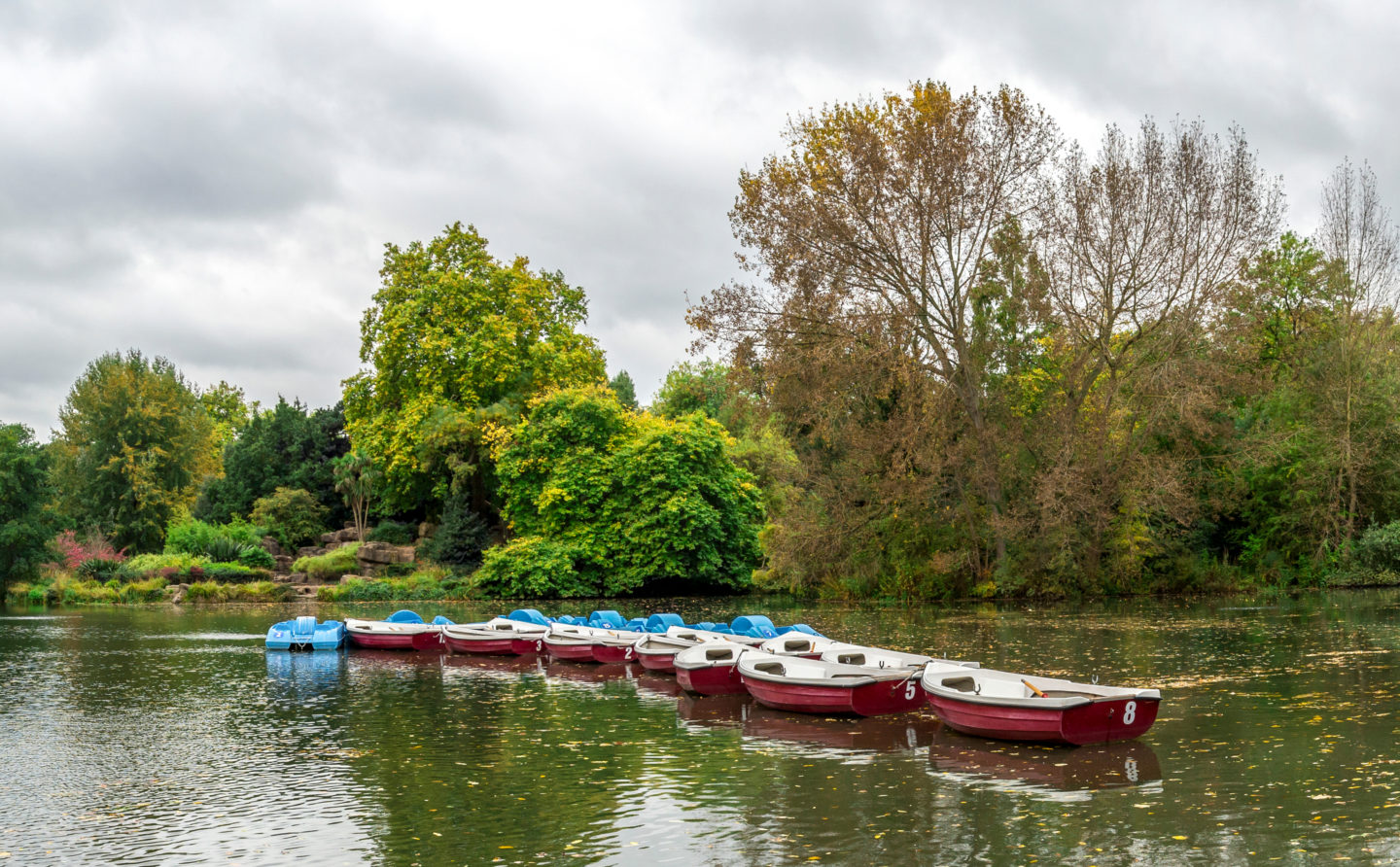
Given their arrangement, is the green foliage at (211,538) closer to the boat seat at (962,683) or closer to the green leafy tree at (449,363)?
the green leafy tree at (449,363)

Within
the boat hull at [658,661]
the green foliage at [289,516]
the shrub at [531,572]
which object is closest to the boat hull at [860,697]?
the boat hull at [658,661]

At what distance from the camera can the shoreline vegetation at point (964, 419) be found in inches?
1518

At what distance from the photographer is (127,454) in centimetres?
6419

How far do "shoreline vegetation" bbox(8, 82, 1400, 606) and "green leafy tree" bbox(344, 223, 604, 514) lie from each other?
1.01 feet

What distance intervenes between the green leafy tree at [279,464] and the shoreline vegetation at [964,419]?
10191 mm

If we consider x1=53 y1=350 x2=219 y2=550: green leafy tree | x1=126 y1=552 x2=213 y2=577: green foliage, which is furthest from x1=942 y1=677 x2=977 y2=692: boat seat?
x1=53 y1=350 x2=219 y2=550: green leafy tree

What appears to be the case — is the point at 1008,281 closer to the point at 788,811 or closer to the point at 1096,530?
the point at 1096,530

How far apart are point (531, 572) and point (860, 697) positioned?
31686 mm

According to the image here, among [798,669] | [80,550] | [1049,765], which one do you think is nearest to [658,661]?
[798,669]

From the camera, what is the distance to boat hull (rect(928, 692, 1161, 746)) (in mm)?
13719

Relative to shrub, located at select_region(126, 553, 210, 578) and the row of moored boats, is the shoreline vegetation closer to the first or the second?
shrub, located at select_region(126, 553, 210, 578)

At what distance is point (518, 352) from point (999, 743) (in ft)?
136

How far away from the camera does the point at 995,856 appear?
9.56 metres

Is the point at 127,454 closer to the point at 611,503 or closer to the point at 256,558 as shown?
the point at 256,558
